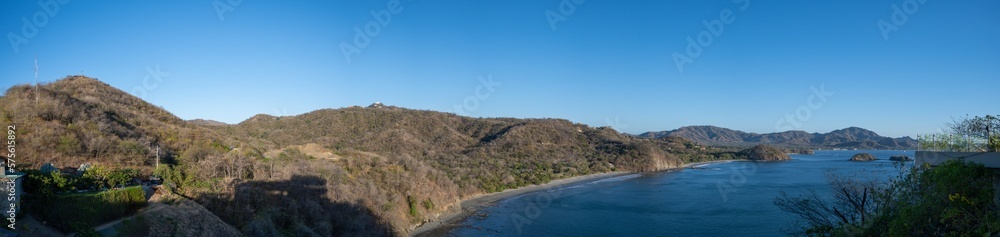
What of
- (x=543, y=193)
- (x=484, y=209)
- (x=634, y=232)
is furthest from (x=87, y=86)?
(x=543, y=193)

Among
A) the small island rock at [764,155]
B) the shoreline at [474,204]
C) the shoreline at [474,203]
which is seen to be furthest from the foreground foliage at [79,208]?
the small island rock at [764,155]

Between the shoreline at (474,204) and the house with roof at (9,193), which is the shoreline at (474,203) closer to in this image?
the shoreline at (474,204)

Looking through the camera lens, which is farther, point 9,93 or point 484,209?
point 484,209

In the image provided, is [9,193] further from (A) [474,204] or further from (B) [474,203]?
(B) [474,203]

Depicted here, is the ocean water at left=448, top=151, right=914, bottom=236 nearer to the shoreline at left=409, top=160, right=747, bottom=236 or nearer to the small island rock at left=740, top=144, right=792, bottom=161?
the shoreline at left=409, top=160, right=747, bottom=236

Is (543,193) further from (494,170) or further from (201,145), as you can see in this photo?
(201,145)

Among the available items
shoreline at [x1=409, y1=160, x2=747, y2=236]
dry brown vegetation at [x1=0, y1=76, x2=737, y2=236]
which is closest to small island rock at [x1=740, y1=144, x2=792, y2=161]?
shoreline at [x1=409, y1=160, x2=747, y2=236]
